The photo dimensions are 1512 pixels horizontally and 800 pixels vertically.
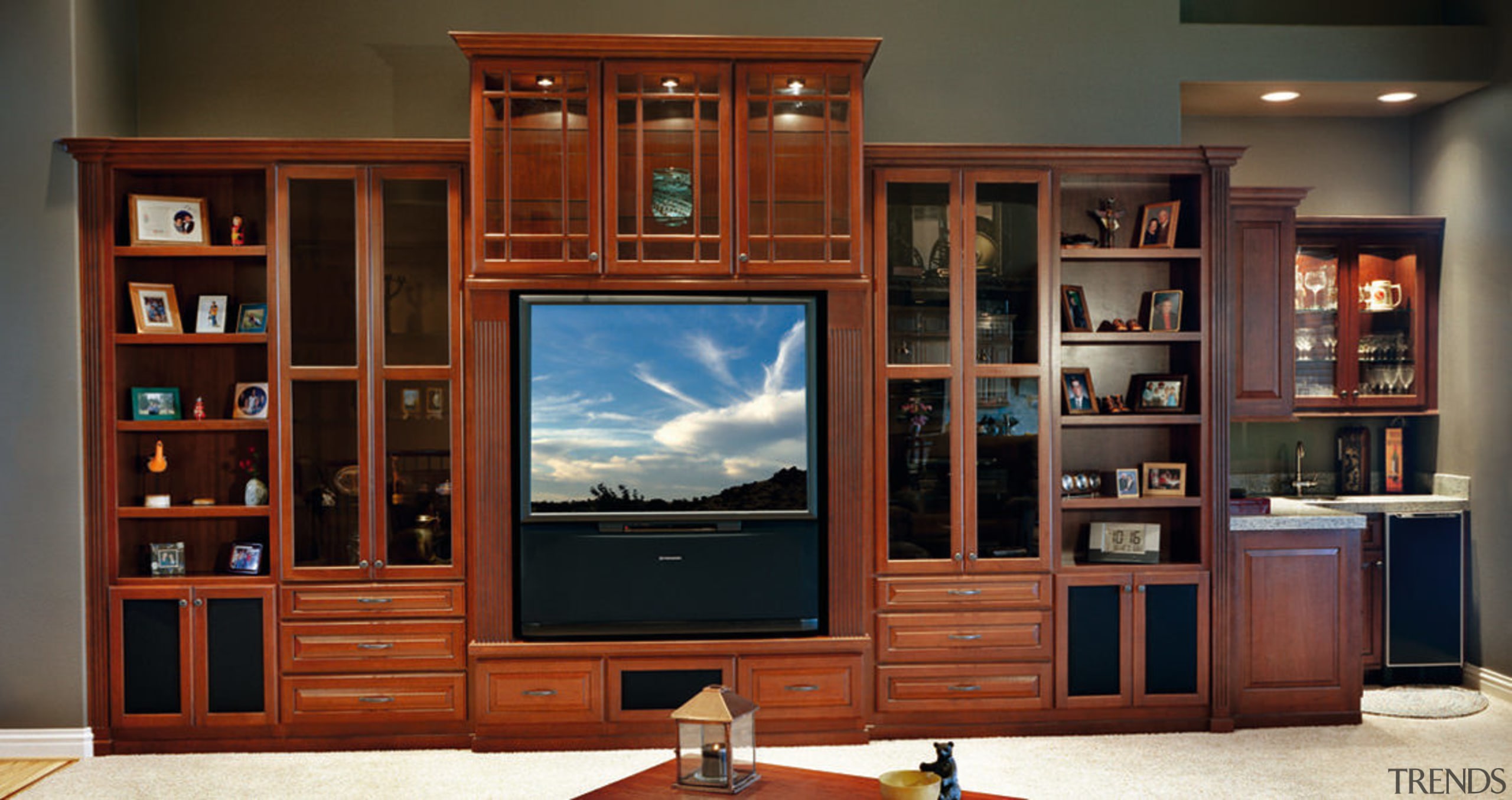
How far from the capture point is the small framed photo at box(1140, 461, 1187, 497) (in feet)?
15.1

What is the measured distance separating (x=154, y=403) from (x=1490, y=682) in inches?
242

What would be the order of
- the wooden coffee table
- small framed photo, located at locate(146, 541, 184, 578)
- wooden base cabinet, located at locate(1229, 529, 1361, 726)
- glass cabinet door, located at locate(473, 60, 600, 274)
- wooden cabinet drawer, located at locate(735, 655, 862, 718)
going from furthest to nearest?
wooden base cabinet, located at locate(1229, 529, 1361, 726) < small framed photo, located at locate(146, 541, 184, 578) < wooden cabinet drawer, located at locate(735, 655, 862, 718) < glass cabinet door, located at locate(473, 60, 600, 274) < the wooden coffee table

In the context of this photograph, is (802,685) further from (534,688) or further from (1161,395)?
(1161,395)

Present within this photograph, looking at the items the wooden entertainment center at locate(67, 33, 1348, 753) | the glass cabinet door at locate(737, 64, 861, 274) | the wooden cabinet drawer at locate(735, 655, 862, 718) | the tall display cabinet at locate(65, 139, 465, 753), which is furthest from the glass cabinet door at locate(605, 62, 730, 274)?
the wooden cabinet drawer at locate(735, 655, 862, 718)

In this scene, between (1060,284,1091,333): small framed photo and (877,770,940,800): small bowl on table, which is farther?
(1060,284,1091,333): small framed photo

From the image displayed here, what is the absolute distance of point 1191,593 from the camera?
4.52 meters

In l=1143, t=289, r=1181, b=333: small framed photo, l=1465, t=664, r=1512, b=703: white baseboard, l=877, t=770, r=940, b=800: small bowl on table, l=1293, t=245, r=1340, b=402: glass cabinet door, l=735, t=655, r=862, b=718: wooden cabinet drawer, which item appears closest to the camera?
l=877, t=770, r=940, b=800: small bowl on table

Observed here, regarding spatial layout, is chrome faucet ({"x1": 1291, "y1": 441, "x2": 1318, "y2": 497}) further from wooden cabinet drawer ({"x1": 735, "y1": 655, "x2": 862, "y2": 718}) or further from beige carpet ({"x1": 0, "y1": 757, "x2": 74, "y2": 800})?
beige carpet ({"x1": 0, "y1": 757, "x2": 74, "y2": 800})

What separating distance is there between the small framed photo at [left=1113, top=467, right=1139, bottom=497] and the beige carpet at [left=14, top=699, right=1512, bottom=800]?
3.33 ft

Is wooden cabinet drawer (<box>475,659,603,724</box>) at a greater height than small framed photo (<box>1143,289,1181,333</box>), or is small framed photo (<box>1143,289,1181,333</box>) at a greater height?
small framed photo (<box>1143,289,1181,333</box>)

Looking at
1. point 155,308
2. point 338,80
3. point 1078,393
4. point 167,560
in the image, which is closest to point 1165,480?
point 1078,393

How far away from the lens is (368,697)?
169 inches

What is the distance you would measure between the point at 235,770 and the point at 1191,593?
12.9 feet

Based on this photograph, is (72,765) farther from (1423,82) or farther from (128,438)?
(1423,82)
